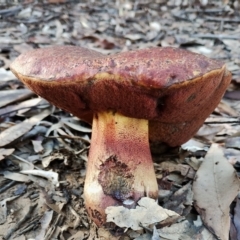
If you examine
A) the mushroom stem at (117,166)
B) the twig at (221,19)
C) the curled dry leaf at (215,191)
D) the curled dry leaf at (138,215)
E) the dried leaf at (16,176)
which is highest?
the mushroom stem at (117,166)

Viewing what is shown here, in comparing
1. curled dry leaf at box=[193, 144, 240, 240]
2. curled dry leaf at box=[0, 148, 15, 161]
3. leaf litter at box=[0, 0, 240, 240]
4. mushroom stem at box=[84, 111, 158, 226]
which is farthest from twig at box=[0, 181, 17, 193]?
curled dry leaf at box=[193, 144, 240, 240]

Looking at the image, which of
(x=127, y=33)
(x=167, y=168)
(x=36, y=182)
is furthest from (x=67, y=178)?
(x=127, y=33)

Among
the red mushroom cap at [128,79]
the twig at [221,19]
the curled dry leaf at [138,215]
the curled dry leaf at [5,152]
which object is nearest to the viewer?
the red mushroom cap at [128,79]

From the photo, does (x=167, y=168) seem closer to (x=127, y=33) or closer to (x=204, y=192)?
(x=204, y=192)

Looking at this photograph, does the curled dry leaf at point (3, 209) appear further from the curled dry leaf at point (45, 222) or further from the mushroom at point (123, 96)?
the mushroom at point (123, 96)

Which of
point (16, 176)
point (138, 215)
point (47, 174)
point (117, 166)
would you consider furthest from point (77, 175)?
point (138, 215)

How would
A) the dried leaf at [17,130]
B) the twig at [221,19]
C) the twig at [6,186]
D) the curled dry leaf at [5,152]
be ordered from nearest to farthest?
the twig at [6,186], the curled dry leaf at [5,152], the dried leaf at [17,130], the twig at [221,19]

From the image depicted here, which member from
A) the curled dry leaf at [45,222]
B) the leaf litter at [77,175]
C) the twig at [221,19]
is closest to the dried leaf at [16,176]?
the leaf litter at [77,175]
